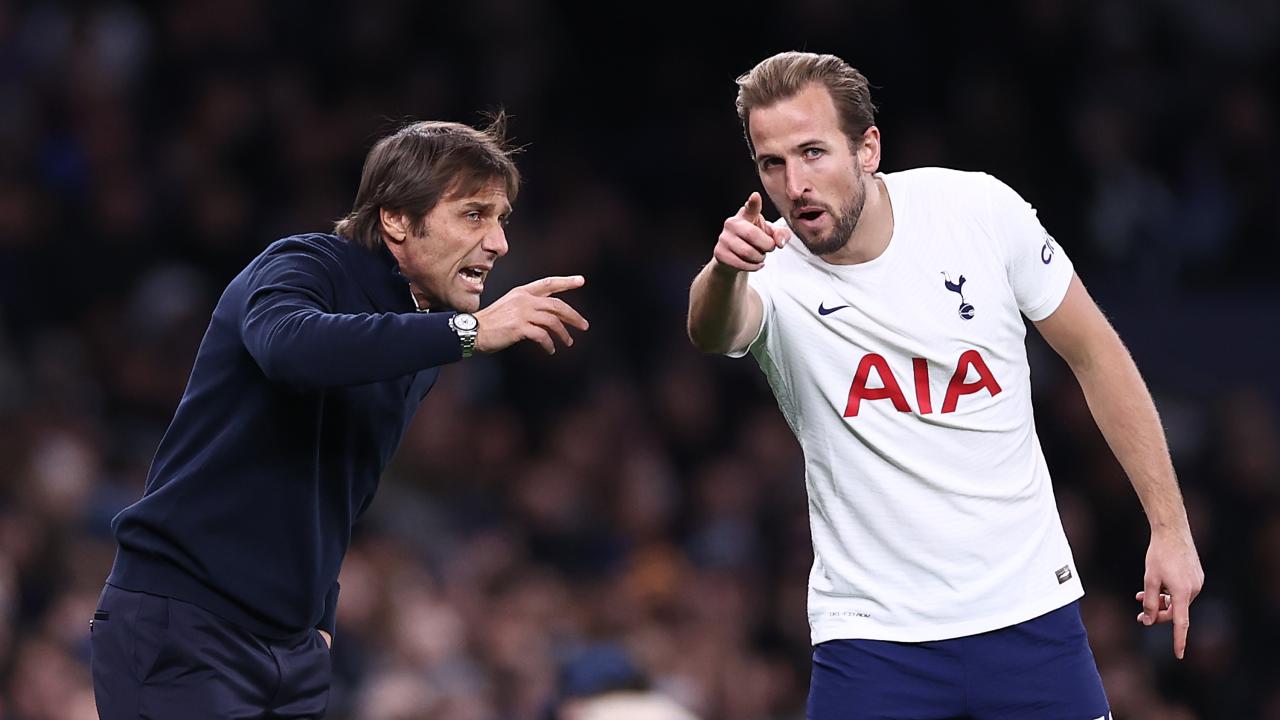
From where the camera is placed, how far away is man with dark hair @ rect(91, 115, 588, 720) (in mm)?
→ 3617

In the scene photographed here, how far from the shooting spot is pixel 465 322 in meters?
3.50

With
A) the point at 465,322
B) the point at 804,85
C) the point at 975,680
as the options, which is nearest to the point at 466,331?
the point at 465,322

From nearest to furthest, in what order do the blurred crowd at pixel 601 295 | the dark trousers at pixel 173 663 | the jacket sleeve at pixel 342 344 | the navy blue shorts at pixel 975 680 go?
1. the jacket sleeve at pixel 342 344
2. the dark trousers at pixel 173 663
3. the navy blue shorts at pixel 975 680
4. the blurred crowd at pixel 601 295

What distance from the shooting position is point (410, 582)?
7.85 metres

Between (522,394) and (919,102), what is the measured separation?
355 centimetres

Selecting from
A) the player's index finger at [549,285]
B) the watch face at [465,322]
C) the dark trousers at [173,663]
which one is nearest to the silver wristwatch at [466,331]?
the watch face at [465,322]

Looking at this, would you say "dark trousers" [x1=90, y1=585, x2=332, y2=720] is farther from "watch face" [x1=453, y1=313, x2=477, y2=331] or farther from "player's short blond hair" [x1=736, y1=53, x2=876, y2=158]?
"player's short blond hair" [x1=736, y1=53, x2=876, y2=158]

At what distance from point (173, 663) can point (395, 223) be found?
44.0 inches

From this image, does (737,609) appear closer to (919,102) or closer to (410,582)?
(410,582)

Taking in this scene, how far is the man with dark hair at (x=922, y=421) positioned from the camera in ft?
13.1

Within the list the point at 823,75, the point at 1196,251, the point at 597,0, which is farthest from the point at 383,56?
the point at 823,75

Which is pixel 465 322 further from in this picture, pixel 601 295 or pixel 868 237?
pixel 601 295

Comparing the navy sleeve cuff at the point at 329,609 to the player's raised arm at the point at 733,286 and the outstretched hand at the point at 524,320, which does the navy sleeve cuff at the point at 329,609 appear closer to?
the outstretched hand at the point at 524,320

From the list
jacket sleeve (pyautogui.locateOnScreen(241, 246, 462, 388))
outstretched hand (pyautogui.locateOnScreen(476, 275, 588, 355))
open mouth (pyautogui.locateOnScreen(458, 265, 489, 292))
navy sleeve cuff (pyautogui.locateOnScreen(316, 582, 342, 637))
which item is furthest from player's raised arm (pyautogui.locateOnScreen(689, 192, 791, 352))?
navy sleeve cuff (pyautogui.locateOnScreen(316, 582, 342, 637))
